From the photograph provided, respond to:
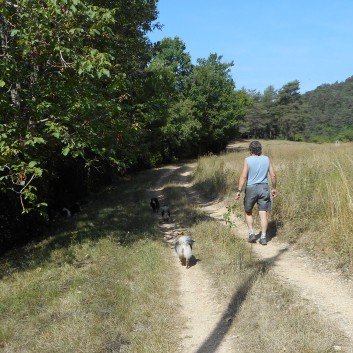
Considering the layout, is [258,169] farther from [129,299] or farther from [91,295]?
[91,295]

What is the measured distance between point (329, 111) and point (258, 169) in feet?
392

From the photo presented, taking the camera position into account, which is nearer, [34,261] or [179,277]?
[179,277]

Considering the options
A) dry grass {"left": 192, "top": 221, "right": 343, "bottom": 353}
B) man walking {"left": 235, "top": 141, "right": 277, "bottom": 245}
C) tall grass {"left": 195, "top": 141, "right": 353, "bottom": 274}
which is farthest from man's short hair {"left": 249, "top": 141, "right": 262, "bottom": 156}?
dry grass {"left": 192, "top": 221, "right": 343, "bottom": 353}

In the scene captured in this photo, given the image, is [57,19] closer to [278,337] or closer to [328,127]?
[278,337]

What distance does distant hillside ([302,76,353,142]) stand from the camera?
10167 centimetres

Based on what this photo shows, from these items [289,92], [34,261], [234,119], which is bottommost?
[34,261]

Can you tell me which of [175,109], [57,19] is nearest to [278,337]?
[57,19]

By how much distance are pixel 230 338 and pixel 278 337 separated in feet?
2.02

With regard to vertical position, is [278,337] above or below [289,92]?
below

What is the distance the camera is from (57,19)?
733 cm

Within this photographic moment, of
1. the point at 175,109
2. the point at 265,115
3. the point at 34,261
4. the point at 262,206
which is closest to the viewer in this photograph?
the point at 262,206

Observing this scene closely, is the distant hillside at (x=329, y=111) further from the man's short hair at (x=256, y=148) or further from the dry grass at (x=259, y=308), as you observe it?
the dry grass at (x=259, y=308)

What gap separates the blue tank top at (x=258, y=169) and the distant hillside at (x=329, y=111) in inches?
3287

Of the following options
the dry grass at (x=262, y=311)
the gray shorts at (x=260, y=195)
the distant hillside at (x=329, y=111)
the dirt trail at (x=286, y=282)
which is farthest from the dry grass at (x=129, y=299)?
the distant hillside at (x=329, y=111)
